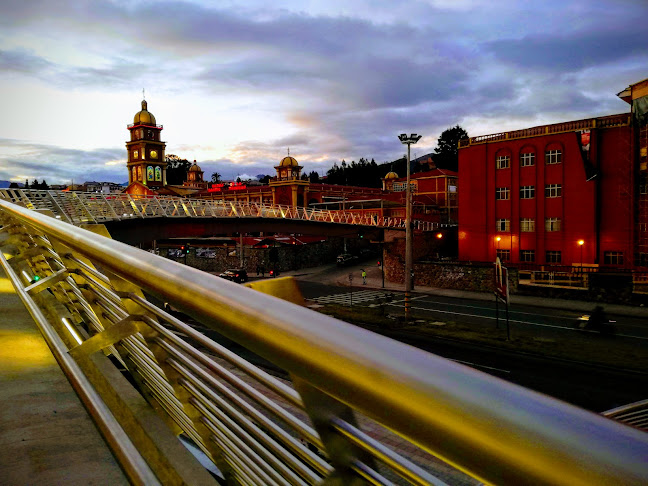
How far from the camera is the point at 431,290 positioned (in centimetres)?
3994

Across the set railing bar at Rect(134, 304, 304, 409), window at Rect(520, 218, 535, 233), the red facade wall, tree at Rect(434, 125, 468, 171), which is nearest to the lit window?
the red facade wall

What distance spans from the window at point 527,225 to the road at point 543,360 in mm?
10394

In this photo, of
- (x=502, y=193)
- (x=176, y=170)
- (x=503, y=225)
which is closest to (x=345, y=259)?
(x=503, y=225)

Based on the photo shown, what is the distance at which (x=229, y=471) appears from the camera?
2.11m

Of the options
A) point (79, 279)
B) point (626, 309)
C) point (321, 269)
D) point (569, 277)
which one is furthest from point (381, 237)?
point (79, 279)

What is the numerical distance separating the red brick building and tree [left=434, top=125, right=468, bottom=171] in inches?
2480

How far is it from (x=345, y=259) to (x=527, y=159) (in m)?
23.4

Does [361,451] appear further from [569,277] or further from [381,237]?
[381,237]

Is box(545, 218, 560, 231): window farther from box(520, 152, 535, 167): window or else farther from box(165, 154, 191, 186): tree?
box(165, 154, 191, 186): tree

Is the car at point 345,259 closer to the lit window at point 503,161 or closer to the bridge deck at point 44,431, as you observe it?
the lit window at point 503,161

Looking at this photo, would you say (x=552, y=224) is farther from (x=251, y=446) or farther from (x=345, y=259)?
(x=251, y=446)

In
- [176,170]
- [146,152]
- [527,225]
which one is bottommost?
[527,225]

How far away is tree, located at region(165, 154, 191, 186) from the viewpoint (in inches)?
6545

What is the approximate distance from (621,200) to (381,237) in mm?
21922
